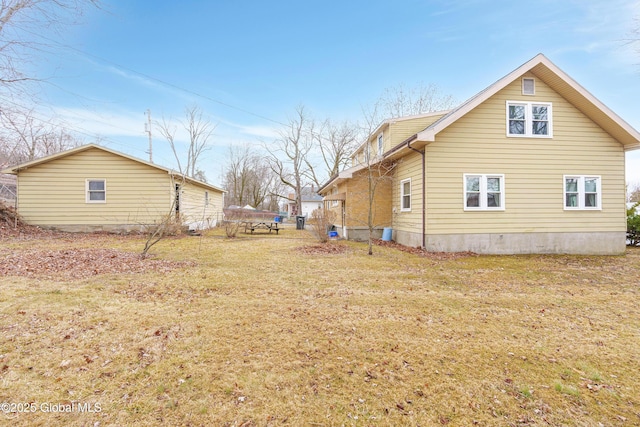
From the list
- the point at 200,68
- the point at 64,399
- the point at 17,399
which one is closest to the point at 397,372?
the point at 64,399

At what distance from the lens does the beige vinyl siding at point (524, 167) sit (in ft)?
34.2

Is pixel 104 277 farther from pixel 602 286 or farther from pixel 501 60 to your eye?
pixel 501 60

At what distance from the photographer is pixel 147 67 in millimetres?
16672

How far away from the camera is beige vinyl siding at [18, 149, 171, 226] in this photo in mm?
14164

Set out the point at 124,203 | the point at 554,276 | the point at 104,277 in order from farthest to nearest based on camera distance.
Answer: the point at 124,203 → the point at 554,276 → the point at 104,277

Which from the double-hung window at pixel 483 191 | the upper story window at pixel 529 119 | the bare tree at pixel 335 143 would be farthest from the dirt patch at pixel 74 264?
the bare tree at pixel 335 143

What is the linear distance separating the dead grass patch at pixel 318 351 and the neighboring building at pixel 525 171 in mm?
4317

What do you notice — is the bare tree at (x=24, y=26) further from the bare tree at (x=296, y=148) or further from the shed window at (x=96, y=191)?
the bare tree at (x=296, y=148)

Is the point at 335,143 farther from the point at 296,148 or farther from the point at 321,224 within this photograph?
the point at 321,224

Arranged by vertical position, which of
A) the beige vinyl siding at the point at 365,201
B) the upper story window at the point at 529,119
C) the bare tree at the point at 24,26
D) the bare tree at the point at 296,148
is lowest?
the beige vinyl siding at the point at 365,201

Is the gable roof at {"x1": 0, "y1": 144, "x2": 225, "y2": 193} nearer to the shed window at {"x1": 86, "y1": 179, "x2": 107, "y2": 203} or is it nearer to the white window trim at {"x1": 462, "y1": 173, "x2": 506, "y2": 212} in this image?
the shed window at {"x1": 86, "y1": 179, "x2": 107, "y2": 203}

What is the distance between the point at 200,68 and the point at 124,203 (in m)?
9.94

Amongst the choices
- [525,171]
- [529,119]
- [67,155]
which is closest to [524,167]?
[525,171]

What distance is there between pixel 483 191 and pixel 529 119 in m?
3.13
